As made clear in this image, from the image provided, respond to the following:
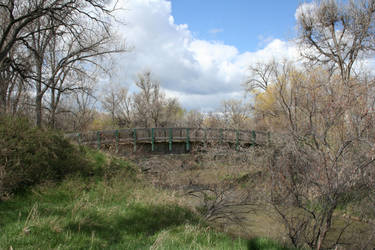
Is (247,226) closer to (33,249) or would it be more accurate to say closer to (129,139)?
(33,249)

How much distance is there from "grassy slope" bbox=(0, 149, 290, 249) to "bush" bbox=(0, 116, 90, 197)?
46 cm

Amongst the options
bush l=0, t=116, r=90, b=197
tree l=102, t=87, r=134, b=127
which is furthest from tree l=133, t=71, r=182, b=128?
bush l=0, t=116, r=90, b=197

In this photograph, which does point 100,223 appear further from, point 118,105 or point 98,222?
point 118,105

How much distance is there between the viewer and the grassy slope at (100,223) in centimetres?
401

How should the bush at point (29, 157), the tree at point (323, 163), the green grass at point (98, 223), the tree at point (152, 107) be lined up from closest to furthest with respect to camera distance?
1. the green grass at point (98, 223)
2. the tree at point (323, 163)
3. the bush at point (29, 157)
4. the tree at point (152, 107)

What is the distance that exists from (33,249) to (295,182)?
18.0 ft

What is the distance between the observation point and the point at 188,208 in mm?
8180

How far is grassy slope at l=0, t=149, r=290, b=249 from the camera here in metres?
4.01

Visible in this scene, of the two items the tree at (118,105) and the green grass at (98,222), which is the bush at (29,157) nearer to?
the green grass at (98,222)

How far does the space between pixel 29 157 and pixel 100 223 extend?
3746 mm

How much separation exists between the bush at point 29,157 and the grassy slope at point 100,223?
0.46 metres

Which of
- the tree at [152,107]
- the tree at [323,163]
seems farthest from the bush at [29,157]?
the tree at [152,107]

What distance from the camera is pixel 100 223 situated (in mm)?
5309

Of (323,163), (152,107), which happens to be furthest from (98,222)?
(152,107)
